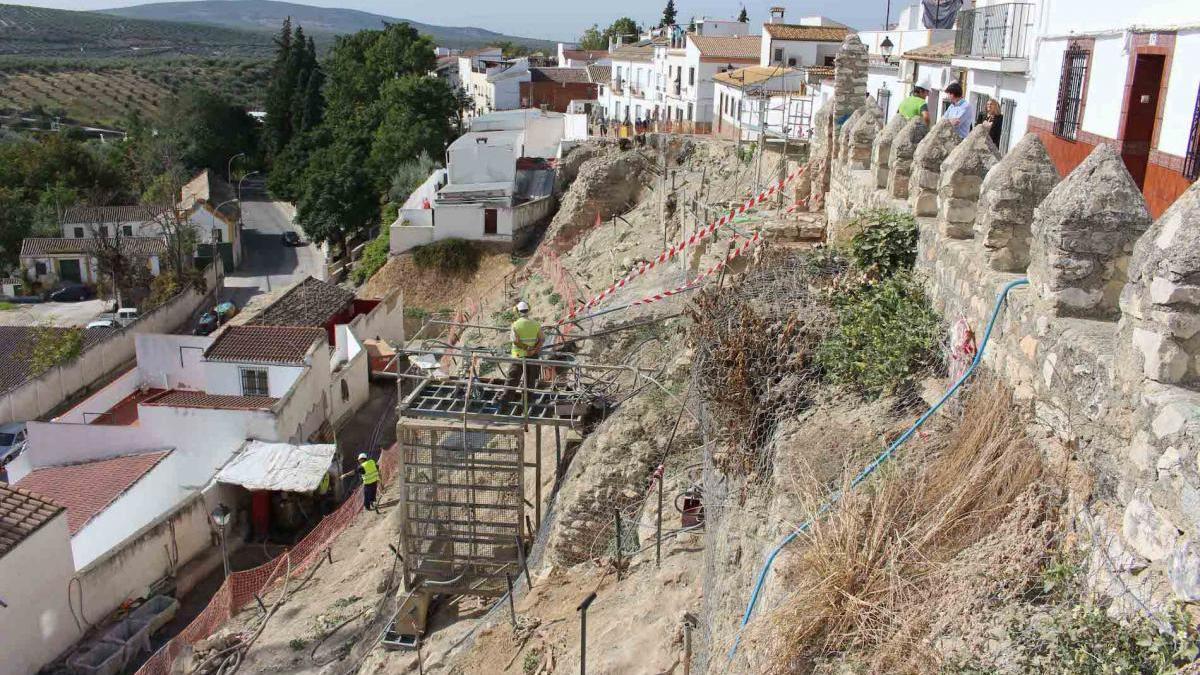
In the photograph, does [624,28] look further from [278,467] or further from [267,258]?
[278,467]

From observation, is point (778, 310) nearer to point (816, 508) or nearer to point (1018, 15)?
point (816, 508)


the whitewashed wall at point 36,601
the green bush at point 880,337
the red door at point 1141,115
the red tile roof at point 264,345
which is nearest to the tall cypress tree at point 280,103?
the red tile roof at point 264,345

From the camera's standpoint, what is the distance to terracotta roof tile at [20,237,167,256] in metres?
42.0

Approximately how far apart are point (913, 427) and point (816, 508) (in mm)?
892

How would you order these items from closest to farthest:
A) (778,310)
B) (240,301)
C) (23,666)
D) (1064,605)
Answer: (1064,605) < (778,310) < (23,666) < (240,301)

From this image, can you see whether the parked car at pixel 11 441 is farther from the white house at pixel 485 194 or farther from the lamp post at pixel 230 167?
the lamp post at pixel 230 167

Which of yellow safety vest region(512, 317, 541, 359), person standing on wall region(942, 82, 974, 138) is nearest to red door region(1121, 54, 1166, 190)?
person standing on wall region(942, 82, 974, 138)

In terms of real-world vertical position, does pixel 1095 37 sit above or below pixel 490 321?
above

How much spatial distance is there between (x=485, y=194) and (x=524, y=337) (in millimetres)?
23727

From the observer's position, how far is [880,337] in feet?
23.4

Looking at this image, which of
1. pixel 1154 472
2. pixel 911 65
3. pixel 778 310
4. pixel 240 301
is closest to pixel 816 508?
pixel 1154 472

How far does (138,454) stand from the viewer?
2034 centimetres

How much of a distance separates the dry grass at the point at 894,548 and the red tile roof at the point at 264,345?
19.4 meters

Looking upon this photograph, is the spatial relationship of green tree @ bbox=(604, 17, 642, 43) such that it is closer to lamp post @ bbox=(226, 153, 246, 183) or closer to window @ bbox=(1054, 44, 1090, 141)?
lamp post @ bbox=(226, 153, 246, 183)
